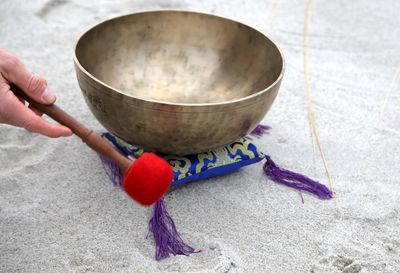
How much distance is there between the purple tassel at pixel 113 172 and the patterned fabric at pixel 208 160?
0.06 metres

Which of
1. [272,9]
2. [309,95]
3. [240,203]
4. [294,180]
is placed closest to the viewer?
[240,203]

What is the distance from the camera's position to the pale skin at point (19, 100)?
3.54ft

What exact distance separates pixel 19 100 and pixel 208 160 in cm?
58

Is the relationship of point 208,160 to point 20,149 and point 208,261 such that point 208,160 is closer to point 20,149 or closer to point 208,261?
point 208,261

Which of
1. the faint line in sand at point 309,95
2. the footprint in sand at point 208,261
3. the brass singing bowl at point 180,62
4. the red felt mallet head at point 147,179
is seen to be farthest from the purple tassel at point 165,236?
the faint line in sand at point 309,95

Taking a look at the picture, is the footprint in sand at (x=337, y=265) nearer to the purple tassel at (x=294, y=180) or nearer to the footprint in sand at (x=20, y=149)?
the purple tassel at (x=294, y=180)

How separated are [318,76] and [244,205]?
3.43 feet

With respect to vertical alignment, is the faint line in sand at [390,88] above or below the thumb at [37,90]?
below

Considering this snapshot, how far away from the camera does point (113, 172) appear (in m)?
1.50

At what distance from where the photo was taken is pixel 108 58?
164 cm

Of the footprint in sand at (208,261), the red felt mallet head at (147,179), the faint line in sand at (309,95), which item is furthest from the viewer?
the faint line in sand at (309,95)

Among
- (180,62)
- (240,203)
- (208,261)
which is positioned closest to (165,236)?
(208,261)

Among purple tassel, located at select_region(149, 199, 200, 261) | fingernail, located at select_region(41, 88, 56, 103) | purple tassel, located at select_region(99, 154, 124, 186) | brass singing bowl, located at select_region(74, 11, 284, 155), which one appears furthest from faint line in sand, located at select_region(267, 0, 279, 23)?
fingernail, located at select_region(41, 88, 56, 103)

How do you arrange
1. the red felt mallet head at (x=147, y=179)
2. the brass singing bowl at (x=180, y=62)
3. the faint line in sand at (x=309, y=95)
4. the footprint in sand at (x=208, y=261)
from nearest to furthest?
the red felt mallet head at (x=147, y=179) → the footprint in sand at (x=208, y=261) → the brass singing bowl at (x=180, y=62) → the faint line in sand at (x=309, y=95)
